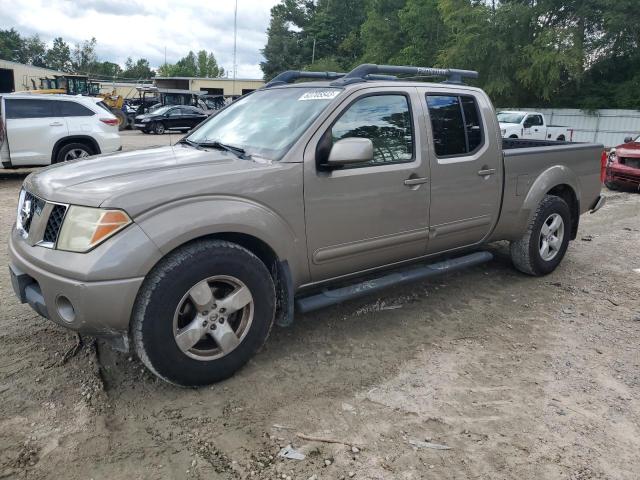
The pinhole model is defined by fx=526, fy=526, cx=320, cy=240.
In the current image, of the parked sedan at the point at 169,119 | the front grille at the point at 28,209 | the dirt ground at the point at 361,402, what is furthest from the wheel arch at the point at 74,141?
the parked sedan at the point at 169,119

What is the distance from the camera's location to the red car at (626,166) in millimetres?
10742

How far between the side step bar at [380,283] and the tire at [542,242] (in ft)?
1.83

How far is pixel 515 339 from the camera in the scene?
12.5 feet

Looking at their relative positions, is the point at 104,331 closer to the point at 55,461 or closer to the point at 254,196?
the point at 55,461

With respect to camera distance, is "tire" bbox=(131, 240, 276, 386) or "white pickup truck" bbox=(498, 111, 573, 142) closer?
"tire" bbox=(131, 240, 276, 386)

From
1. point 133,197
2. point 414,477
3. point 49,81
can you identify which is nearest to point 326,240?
point 133,197

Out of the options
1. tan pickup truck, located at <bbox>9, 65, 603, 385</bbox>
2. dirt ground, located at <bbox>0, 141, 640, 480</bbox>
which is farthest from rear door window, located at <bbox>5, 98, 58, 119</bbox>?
tan pickup truck, located at <bbox>9, 65, 603, 385</bbox>

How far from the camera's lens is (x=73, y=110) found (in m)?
10.4

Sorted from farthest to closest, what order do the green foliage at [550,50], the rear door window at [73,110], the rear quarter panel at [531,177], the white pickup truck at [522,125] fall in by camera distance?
the green foliage at [550,50], the white pickup truck at [522,125], the rear door window at [73,110], the rear quarter panel at [531,177]

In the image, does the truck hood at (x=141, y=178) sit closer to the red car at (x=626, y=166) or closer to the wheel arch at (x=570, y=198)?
the wheel arch at (x=570, y=198)

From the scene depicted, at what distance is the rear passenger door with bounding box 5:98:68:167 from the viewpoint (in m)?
9.66

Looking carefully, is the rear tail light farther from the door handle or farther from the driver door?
the door handle

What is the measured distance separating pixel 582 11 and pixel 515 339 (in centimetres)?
2624

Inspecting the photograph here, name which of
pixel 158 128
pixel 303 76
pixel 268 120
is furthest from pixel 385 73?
pixel 158 128
